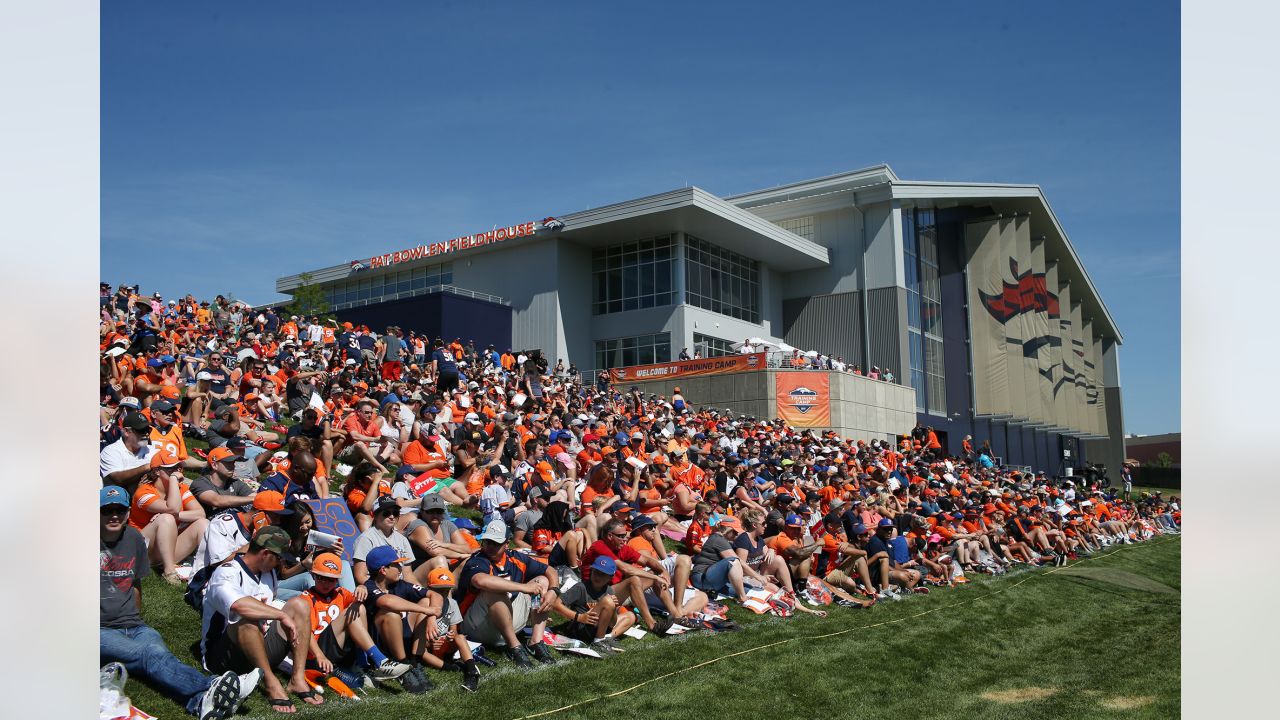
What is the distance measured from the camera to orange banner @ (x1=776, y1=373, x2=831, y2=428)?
30.0 metres

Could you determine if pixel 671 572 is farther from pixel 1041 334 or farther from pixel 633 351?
pixel 1041 334

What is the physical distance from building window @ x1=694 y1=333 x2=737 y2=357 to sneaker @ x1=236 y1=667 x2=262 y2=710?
2998 cm

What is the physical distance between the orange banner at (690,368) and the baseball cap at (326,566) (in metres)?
24.6

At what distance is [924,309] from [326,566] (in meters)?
37.6

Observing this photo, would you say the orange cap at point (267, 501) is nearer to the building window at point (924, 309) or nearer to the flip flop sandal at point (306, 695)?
the flip flop sandal at point (306, 695)

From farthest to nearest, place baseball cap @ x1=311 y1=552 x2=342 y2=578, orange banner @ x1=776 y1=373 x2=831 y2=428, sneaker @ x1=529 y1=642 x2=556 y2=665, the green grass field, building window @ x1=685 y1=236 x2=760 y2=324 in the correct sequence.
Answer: building window @ x1=685 y1=236 x2=760 y2=324 < orange banner @ x1=776 y1=373 x2=831 y2=428 < sneaker @ x1=529 y1=642 x2=556 y2=665 < the green grass field < baseball cap @ x1=311 y1=552 x2=342 y2=578

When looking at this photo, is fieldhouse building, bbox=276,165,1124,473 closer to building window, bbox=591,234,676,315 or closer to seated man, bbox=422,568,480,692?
building window, bbox=591,234,676,315

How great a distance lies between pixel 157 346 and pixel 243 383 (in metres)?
1.28

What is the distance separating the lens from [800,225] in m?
40.8

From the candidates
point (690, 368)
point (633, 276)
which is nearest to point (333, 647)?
point (690, 368)

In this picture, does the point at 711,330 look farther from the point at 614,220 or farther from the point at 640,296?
the point at 614,220

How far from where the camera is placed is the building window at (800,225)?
40625mm

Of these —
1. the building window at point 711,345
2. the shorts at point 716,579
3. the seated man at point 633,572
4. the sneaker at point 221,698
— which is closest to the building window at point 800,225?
the building window at point 711,345

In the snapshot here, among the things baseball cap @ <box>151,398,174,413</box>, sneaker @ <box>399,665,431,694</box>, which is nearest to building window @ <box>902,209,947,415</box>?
baseball cap @ <box>151,398,174,413</box>
